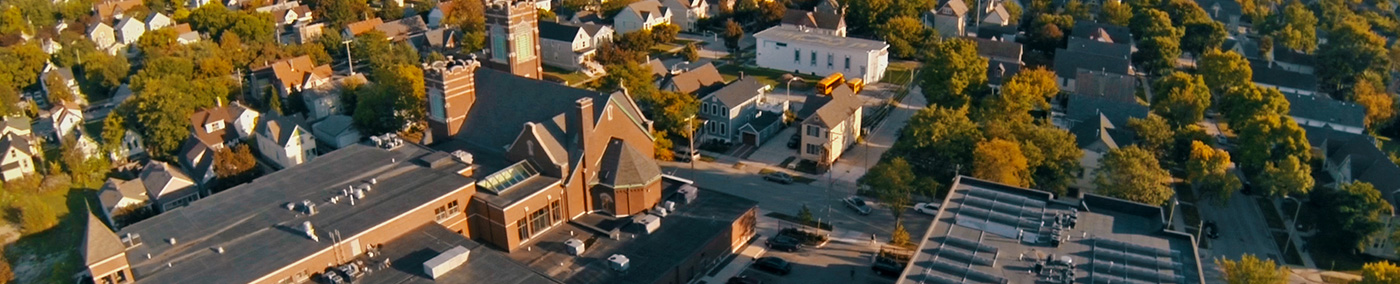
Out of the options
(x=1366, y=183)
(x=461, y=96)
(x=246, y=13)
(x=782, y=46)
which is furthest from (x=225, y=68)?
(x=1366, y=183)

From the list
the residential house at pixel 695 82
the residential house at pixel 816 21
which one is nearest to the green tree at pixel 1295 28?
the residential house at pixel 816 21

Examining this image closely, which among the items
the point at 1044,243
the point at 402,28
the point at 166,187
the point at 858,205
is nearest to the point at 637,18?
the point at 402,28

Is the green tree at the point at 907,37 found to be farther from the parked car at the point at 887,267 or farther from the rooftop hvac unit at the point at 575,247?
the rooftop hvac unit at the point at 575,247

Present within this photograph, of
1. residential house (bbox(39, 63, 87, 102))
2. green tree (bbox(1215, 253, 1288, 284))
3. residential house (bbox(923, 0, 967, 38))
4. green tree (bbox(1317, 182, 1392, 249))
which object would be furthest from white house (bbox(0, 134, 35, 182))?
residential house (bbox(923, 0, 967, 38))

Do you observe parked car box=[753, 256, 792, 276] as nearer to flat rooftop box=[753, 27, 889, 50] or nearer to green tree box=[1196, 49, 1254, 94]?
flat rooftop box=[753, 27, 889, 50]

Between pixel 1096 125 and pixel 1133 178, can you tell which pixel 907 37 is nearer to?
pixel 1096 125
